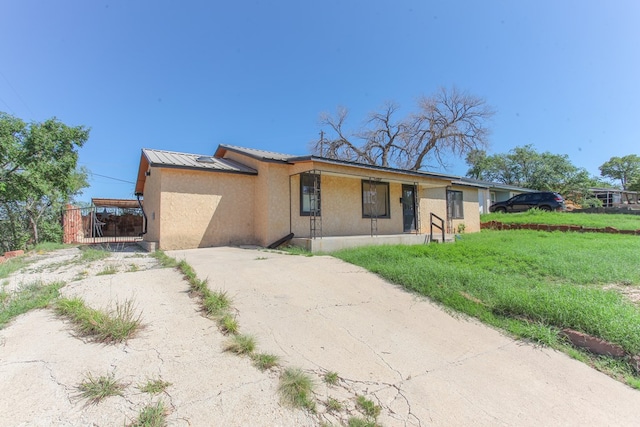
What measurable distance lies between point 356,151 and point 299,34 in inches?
592

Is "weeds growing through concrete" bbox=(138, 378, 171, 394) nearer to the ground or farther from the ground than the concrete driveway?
farther from the ground

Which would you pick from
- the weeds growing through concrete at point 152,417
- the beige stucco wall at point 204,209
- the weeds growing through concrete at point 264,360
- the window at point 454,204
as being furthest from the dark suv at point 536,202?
the weeds growing through concrete at point 152,417

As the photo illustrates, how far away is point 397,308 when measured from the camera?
4289 millimetres

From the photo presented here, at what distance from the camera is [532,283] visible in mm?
5180

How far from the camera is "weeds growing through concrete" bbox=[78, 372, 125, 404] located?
2.09 metres

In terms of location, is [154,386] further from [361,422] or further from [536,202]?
[536,202]

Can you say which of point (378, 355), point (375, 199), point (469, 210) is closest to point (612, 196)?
point (469, 210)

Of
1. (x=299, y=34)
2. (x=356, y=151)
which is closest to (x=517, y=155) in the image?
(x=356, y=151)

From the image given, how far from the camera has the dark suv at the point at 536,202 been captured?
1983 cm

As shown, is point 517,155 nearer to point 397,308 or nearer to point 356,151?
point 356,151

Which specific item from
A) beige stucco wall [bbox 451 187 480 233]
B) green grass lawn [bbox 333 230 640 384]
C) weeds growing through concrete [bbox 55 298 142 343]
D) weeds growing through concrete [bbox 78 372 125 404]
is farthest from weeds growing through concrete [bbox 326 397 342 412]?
beige stucco wall [bbox 451 187 480 233]

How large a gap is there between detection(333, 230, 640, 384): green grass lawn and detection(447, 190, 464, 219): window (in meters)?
5.92

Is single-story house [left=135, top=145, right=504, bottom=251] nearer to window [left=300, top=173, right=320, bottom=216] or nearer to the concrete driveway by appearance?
window [left=300, top=173, right=320, bottom=216]

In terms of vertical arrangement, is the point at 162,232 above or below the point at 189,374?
above
